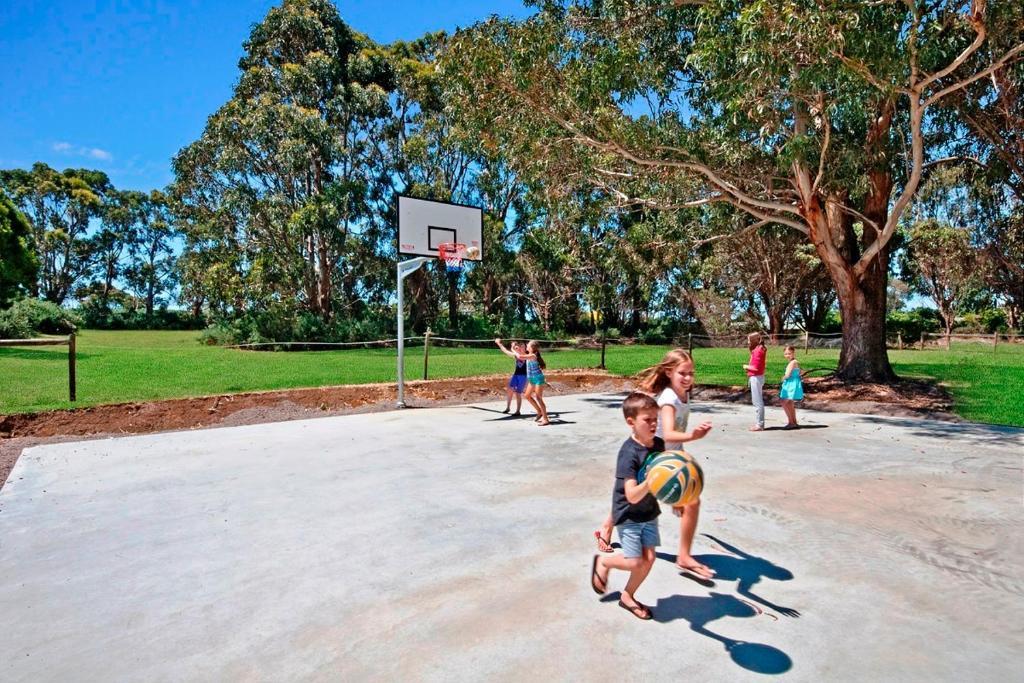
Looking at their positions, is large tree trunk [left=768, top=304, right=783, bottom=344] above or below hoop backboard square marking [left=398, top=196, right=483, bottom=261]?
below

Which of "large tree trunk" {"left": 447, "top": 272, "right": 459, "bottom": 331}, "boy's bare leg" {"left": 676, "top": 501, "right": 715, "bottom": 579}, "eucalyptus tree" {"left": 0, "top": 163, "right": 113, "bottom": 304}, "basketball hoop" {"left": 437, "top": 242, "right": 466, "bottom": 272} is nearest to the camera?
"boy's bare leg" {"left": 676, "top": 501, "right": 715, "bottom": 579}

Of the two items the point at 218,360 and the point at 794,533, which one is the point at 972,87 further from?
the point at 218,360

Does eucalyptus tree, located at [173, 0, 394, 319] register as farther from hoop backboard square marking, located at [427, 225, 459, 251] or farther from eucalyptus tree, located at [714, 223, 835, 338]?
eucalyptus tree, located at [714, 223, 835, 338]

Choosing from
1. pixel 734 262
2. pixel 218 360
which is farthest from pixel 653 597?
pixel 734 262

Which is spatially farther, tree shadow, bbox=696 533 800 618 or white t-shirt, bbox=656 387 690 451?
white t-shirt, bbox=656 387 690 451

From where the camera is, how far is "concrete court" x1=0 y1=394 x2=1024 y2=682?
10.3 ft

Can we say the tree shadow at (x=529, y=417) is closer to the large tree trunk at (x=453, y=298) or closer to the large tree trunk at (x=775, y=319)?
the large tree trunk at (x=453, y=298)

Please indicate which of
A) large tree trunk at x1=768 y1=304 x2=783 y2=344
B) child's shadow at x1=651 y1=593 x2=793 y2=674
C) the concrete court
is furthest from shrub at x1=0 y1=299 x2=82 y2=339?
large tree trunk at x1=768 y1=304 x2=783 y2=344

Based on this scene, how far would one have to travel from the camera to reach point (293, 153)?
29.6 m

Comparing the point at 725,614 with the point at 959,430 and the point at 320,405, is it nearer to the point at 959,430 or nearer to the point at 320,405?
the point at 959,430

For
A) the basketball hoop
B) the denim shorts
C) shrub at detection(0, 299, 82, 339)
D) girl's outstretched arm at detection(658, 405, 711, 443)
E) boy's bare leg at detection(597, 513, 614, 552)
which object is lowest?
boy's bare leg at detection(597, 513, 614, 552)

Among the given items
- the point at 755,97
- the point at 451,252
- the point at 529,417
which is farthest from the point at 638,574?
the point at 451,252

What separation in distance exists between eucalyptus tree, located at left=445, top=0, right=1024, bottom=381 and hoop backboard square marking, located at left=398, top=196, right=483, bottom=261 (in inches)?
76.5

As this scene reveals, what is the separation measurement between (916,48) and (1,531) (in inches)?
527
